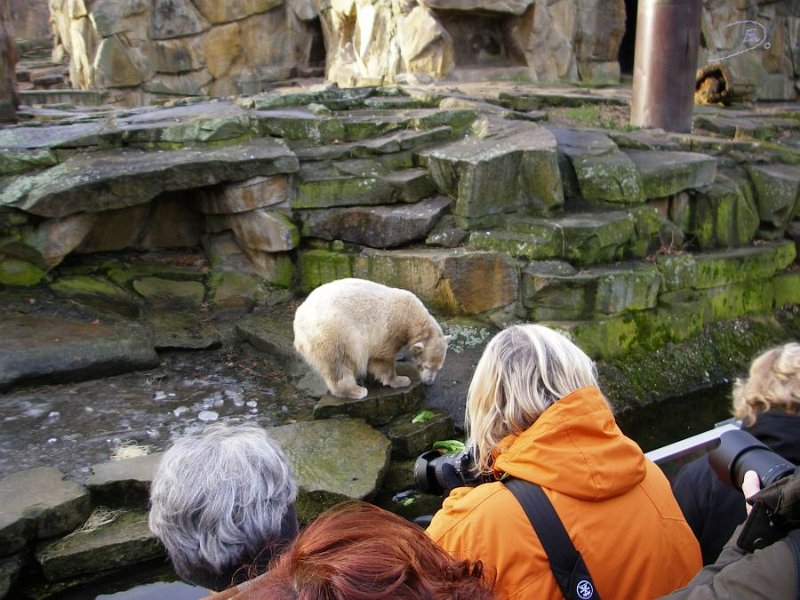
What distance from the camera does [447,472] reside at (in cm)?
238

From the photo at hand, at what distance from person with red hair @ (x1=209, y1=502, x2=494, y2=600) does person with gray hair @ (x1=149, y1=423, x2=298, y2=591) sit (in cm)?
50

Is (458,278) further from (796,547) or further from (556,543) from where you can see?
(796,547)

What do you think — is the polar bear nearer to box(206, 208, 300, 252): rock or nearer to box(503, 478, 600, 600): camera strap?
box(206, 208, 300, 252): rock

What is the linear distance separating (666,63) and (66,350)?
7061 mm

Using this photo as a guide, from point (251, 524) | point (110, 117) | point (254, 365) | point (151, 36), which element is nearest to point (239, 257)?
point (254, 365)

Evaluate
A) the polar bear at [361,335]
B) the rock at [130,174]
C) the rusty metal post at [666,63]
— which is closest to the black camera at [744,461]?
the polar bear at [361,335]

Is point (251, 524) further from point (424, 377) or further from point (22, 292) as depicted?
point (22, 292)

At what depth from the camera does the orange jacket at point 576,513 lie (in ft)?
6.23

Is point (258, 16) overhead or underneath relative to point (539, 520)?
overhead

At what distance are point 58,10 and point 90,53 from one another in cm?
290

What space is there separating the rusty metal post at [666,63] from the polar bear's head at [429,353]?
496cm

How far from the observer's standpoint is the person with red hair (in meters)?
1.25

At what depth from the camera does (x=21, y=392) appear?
5.83 m
